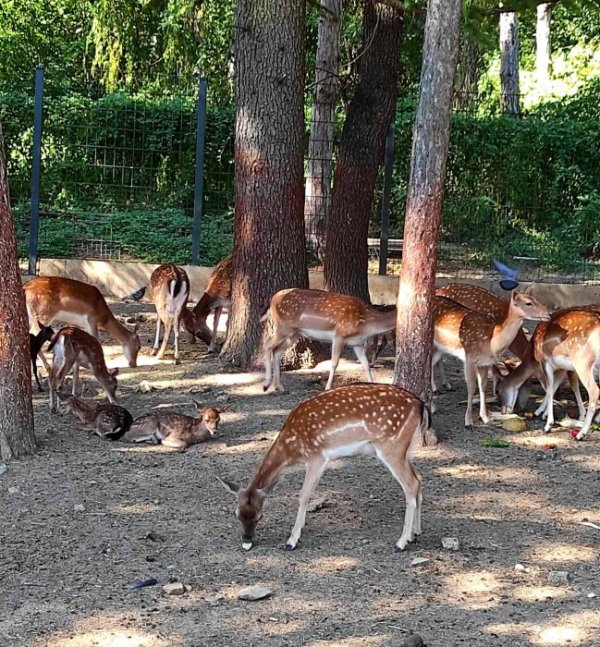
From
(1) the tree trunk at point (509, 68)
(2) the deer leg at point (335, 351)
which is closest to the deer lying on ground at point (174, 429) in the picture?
(2) the deer leg at point (335, 351)

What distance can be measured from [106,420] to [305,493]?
244cm

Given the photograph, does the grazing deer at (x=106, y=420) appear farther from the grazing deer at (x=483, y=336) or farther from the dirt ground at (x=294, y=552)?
the grazing deer at (x=483, y=336)

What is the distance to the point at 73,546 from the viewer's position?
6.33 meters

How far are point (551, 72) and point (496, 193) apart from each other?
44.6 ft

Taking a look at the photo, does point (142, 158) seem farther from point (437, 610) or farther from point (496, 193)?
point (437, 610)

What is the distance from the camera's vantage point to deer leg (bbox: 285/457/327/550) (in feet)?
20.9

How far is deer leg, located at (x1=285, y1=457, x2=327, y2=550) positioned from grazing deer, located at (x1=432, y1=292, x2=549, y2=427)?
283 centimetres

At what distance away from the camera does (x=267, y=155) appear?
10172 millimetres

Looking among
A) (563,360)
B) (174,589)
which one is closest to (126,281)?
(563,360)

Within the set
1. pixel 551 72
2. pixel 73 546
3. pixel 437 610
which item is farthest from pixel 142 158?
pixel 551 72

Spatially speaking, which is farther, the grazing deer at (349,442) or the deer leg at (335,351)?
the deer leg at (335,351)

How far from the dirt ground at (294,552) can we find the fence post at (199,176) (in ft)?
19.6

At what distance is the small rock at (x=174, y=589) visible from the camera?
570 cm

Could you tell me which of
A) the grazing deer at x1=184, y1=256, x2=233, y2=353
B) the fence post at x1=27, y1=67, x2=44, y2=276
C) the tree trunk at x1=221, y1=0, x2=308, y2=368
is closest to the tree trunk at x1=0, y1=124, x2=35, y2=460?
the tree trunk at x1=221, y1=0, x2=308, y2=368
